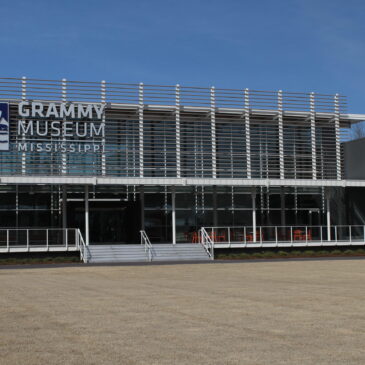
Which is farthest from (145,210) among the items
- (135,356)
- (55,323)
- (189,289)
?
(135,356)

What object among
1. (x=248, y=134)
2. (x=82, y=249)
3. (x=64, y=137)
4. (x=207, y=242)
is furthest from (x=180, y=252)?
(x=248, y=134)

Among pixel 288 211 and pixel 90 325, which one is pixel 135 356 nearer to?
pixel 90 325

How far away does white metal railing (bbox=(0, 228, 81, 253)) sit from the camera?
29656 mm

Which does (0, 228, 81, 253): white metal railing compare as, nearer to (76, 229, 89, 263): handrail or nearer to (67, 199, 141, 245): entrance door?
(76, 229, 89, 263): handrail

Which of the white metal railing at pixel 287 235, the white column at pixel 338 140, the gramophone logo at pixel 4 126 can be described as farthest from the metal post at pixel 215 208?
the gramophone logo at pixel 4 126

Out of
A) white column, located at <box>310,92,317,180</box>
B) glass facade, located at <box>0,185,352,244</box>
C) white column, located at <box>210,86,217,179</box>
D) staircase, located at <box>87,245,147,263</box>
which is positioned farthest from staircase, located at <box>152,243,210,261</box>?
white column, located at <box>310,92,317,180</box>

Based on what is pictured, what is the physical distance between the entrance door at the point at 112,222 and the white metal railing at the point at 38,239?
4.40m

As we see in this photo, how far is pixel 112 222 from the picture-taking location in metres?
35.8

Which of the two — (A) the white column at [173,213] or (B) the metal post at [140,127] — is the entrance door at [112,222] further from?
(A) the white column at [173,213]

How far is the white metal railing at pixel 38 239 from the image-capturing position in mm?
29656

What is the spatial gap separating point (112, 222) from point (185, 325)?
27.3 metres

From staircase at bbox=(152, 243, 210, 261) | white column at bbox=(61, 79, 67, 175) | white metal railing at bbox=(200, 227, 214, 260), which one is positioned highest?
white column at bbox=(61, 79, 67, 175)

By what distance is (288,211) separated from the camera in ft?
124

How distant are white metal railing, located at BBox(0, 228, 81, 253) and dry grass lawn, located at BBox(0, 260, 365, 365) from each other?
15.6 metres
